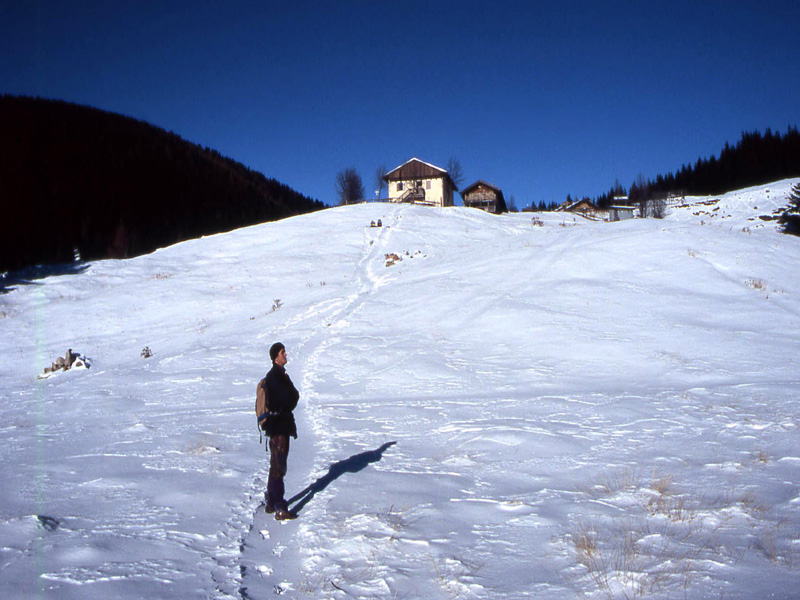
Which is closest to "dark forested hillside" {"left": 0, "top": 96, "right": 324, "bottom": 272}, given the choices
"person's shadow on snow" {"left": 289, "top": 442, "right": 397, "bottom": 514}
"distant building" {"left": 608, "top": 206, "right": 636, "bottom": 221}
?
"person's shadow on snow" {"left": 289, "top": 442, "right": 397, "bottom": 514}

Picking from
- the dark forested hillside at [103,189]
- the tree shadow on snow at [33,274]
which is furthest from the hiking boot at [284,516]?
the dark forested hillside at [103,189]

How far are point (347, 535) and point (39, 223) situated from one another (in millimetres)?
57202

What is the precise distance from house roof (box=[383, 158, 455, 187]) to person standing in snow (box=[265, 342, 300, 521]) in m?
72.6

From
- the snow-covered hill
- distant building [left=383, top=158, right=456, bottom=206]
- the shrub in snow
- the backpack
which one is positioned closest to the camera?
the snow-covered hill

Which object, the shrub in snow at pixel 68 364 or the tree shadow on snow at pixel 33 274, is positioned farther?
the tree shadow on snow at pixel 33 274

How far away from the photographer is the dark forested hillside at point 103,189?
5081 centimetres

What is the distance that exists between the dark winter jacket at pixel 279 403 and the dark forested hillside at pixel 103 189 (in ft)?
141

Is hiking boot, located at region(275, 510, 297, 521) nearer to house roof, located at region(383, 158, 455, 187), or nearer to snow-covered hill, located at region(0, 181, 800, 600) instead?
snow-covered hill, located at region(0, 181, 800, 600)

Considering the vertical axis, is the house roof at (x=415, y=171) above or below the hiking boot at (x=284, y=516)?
above

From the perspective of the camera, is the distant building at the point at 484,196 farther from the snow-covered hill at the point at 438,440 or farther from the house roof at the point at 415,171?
the snow-covered hill at the point at 438,440

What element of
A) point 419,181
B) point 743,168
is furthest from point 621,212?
point 743,168

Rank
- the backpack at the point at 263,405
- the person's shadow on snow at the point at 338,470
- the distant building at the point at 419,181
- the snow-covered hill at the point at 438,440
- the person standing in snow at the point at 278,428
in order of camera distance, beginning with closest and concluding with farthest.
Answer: the snow-covered hill at the point at 438,440 < the person standing in snow at the point at 278,428 < the backpack at the point at 263,405 < the person's shadow on snow at the point at 338,470 < the distant building at the point at 419,181

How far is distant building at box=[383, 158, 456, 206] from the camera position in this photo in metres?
76.0

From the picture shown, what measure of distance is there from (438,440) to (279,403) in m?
3.23
